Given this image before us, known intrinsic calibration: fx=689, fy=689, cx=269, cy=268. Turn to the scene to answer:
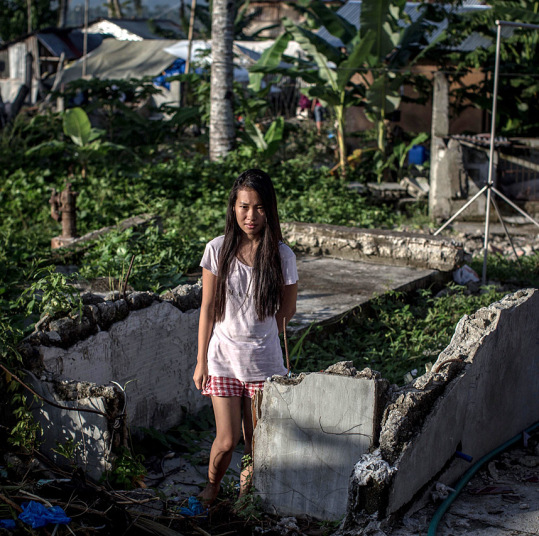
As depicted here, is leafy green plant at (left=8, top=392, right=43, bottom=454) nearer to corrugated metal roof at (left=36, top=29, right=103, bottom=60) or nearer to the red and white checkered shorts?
the red and white checkered shorts

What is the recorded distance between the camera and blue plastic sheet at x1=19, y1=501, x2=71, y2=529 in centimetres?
271

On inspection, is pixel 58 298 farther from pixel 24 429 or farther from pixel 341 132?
pixel 341 132

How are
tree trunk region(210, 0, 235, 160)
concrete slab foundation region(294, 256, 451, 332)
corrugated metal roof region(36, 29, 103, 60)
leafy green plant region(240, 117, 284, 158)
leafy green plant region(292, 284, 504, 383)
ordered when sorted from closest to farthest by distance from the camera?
leafy green plant region(292, 284, 504, 383), concrete slab foundation region(294, 256, 451, 332), tree trunk region(210, 0, 235, 160), leafy green plant region(240, 117, 284, 158), corrugated metal roof region(36, 29, 103, 60)

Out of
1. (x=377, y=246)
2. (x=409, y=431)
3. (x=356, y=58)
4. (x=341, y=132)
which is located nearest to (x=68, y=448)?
(x=409, y=431)

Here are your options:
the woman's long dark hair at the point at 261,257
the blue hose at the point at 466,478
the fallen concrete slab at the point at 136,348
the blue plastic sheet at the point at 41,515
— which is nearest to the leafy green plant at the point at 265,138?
the fallen concrete slab at the point at 136,348

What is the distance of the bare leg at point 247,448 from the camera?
3281 millimetres

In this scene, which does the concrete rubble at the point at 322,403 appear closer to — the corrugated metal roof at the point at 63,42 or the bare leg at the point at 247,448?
the bare leg at the point at 247,448

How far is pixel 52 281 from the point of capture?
150 inches

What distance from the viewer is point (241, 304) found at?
3.24m

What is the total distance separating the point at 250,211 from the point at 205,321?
1.84 ft

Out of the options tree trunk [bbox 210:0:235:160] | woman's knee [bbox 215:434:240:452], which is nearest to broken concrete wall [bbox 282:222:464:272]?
woman's knee [bbox 215:434:240:452]

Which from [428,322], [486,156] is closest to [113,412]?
[428,322]

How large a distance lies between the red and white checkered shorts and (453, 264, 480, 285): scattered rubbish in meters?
4.17

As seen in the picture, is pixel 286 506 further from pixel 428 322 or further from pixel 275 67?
pixel 275 67
